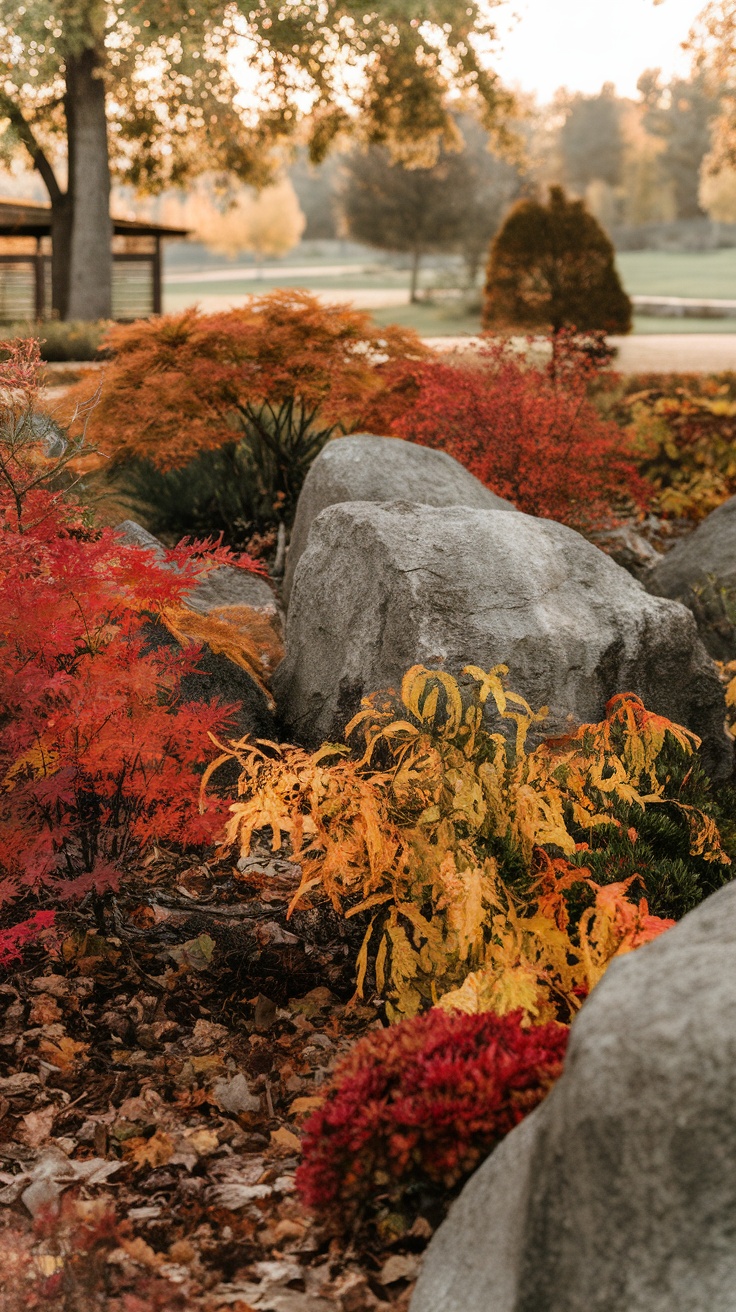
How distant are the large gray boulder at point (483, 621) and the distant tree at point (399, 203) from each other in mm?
43778

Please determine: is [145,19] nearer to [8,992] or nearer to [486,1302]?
[8,992]

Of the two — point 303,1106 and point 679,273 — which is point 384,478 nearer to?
point 303,1106

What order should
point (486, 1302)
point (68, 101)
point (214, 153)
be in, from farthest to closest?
point (214, 153)
point (68, 101)
point (486, 1302)

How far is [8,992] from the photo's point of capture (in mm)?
4020

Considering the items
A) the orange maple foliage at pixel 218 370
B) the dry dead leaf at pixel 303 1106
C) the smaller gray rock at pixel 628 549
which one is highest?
the orange maple foliage at pixel 218 370

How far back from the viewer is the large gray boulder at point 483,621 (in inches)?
185

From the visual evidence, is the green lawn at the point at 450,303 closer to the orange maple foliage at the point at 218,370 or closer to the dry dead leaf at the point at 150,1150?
Answer: the orange maple foliage at the point at 218,370

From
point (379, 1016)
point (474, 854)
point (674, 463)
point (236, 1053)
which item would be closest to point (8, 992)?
point (236, 1053)

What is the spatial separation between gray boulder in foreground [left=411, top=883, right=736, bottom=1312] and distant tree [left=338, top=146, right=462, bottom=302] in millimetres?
47191

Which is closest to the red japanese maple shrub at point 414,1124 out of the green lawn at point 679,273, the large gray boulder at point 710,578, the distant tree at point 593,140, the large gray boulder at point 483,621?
the large gray boulder at point 483,621

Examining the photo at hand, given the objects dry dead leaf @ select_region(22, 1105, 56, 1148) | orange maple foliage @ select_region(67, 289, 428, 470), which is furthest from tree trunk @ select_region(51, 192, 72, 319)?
dry dead leaf @ select_region(22, 1105, 56, 1148)

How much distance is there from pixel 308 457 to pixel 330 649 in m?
4.49

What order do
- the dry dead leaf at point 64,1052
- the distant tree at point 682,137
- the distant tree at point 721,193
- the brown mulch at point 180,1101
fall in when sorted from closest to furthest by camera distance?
the brown mulch at point 180,1101, the dry dead leaf at point 64,1052, the distant tree at point 721,193, the distant tree at point 682,137

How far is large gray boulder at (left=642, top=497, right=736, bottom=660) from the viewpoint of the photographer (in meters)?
6.80
